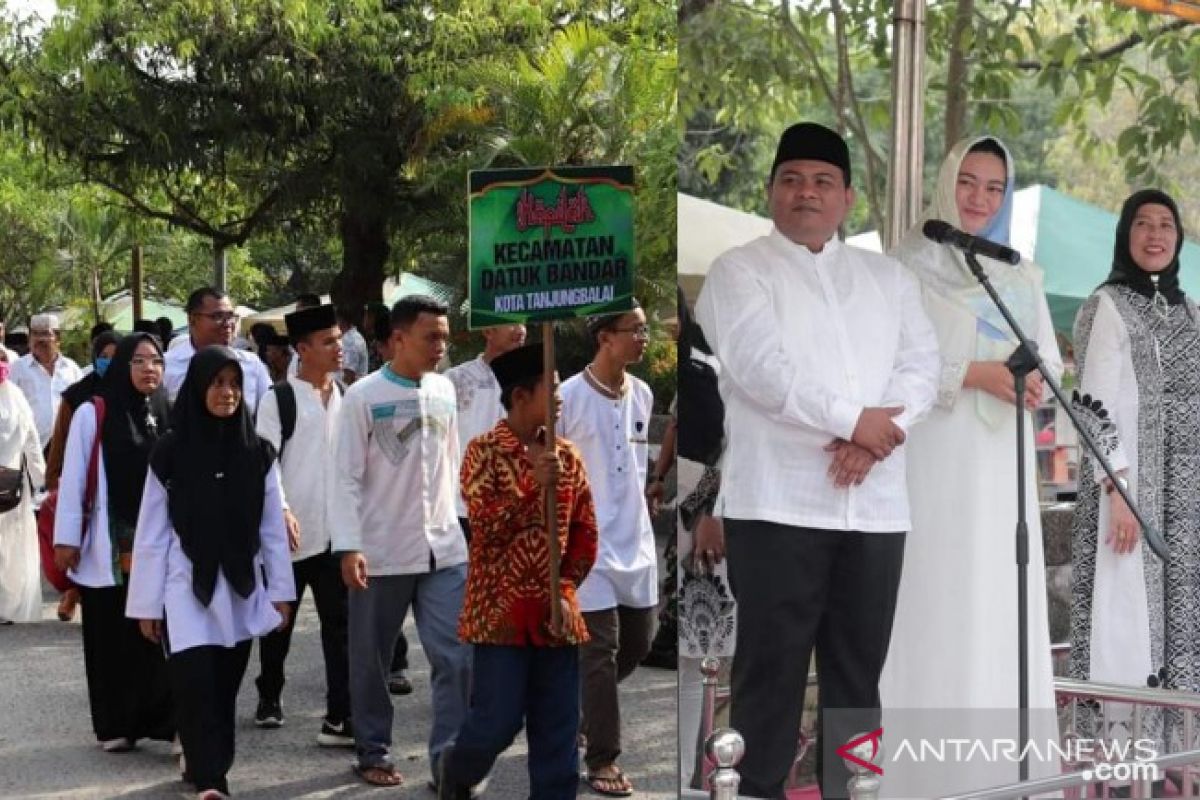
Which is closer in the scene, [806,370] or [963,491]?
[806,370]

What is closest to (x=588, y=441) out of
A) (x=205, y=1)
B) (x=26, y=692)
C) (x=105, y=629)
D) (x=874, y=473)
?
(x=874, y=473)

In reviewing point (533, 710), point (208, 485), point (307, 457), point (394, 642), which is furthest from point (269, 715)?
point (533, 710)

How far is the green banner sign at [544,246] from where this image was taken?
194 inches

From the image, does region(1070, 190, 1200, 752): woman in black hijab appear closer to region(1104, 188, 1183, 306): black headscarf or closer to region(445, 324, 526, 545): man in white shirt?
region(1104, 188, 1183, 306): black headscarf

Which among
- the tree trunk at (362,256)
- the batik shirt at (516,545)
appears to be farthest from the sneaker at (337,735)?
the tree trunk at (362,256)

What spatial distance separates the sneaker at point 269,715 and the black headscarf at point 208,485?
1.92 metres

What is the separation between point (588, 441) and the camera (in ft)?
20.0

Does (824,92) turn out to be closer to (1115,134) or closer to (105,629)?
(1115,134)

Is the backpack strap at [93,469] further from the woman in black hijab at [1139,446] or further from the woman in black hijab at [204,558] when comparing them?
the woman in black hijab at [1139,446]

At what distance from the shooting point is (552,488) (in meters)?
5.41

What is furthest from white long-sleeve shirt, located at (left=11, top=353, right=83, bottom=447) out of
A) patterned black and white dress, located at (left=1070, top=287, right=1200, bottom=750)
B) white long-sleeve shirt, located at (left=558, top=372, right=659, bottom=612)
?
patterned black and white dress, located at (left=1070, top=287, right=1200, bottom=750)

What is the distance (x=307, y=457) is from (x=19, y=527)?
12.9 ft

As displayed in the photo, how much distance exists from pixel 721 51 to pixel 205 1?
14.0 m

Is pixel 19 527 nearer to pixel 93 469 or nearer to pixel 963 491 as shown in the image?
pixel 93 469
